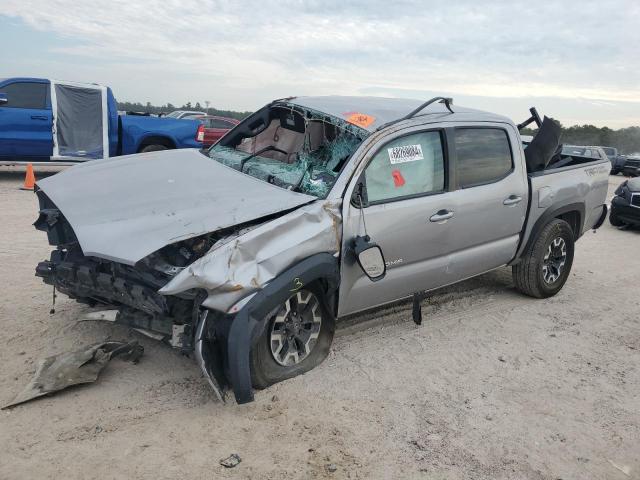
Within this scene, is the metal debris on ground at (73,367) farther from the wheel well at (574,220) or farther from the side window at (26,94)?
the side window at (26,94)

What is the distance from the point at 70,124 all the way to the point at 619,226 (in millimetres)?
→ 10552

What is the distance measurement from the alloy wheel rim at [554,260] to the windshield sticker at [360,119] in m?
2.45

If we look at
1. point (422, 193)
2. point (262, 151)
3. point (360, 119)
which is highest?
point (360, 119)

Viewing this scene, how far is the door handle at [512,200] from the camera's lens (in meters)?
4.95

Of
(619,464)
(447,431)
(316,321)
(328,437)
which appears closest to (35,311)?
(316,321)

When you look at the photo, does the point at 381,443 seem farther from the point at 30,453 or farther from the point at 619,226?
the point at 619,226

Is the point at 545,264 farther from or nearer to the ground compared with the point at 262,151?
nearer to the ground

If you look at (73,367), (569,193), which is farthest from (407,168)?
(73,367)

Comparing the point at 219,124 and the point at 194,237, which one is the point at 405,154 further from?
the point at 219,124

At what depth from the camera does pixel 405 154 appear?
167 inches

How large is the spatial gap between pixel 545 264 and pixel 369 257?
8.83ft

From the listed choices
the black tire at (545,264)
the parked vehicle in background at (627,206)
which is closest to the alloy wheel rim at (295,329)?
the black tire at (545,264)

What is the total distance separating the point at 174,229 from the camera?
3283 millimetres

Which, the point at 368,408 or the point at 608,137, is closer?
the point at 368,408
